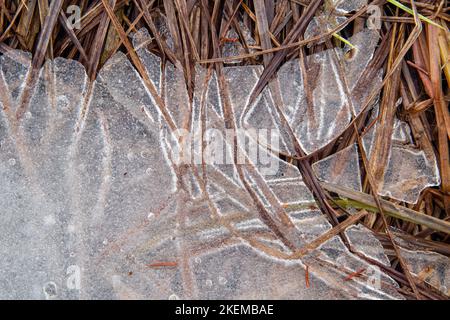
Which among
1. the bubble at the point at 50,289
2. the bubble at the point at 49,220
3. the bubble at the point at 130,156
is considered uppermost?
the bubble at the point at 130,156

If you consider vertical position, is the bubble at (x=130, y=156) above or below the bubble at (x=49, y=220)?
above

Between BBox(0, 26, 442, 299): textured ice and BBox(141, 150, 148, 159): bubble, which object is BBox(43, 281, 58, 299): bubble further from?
BBox(141, 150, 148, 159): bubble

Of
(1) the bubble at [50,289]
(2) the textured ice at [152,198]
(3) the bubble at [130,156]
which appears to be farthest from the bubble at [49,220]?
(3) the bubble at [130,156]

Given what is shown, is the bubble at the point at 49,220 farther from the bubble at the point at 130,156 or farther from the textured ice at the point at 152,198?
the bubble at the point at 130,156

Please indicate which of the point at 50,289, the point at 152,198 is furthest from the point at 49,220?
the point at 152,198

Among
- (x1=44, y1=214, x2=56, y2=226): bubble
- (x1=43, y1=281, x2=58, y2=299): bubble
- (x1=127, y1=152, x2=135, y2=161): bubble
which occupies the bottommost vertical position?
(x1=43, y1=281, x2=58, y2=299): bubble

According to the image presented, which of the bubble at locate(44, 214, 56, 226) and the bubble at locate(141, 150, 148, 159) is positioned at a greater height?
the bubble at locate(141, 150, 148, 159)

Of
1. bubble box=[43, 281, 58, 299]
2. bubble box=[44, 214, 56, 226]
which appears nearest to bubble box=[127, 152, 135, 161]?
bubble box=[44, 214, 56, 226]
